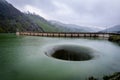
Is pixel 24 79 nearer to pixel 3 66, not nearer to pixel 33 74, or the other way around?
pixel 33 74

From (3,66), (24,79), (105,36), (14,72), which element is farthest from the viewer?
(105,36)

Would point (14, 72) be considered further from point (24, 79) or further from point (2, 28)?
point (2, 28)

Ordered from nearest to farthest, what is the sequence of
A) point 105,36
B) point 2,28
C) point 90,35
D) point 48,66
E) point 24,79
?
point 24,79 → point 48,66 → point 105,36 → point 90,35 → point 2,28

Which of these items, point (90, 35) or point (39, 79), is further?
point (90, 35)

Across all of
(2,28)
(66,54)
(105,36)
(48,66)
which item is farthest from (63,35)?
(2,28)

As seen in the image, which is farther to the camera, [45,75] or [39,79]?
[45,75]

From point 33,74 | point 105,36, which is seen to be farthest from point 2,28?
point 33,74

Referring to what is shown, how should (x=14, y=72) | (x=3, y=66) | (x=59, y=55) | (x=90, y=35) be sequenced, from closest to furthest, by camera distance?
1. (x=14, y=72)
2. (x=3, y=66)
3. (x=59, y=55)
4. (x=90, y=35)

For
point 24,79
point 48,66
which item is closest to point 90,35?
point 48,66
